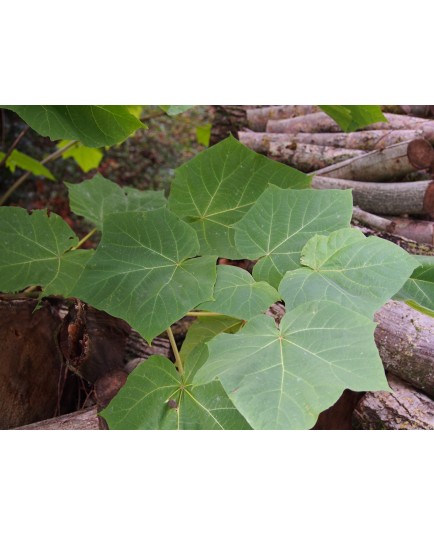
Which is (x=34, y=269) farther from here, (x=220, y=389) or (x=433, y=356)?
(x=433, y=356)

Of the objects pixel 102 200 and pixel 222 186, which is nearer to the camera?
pixel 222 186

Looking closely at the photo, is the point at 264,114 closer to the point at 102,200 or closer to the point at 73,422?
the point at 102,200

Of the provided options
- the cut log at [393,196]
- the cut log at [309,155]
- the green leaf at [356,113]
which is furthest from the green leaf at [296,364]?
the cut log at [309,155]

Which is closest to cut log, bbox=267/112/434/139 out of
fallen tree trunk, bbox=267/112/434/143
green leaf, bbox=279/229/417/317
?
fallen tree trunk, bbox=267/112/434/143

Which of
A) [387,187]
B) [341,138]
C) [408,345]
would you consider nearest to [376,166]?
[387,187]

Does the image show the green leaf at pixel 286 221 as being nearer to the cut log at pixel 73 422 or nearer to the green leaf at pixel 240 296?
the green leaf at pixel 240 296

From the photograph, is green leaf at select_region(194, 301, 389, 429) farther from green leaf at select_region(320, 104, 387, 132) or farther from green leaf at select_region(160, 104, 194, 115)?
green leaf at select_region(320, 104, 387, 132)
